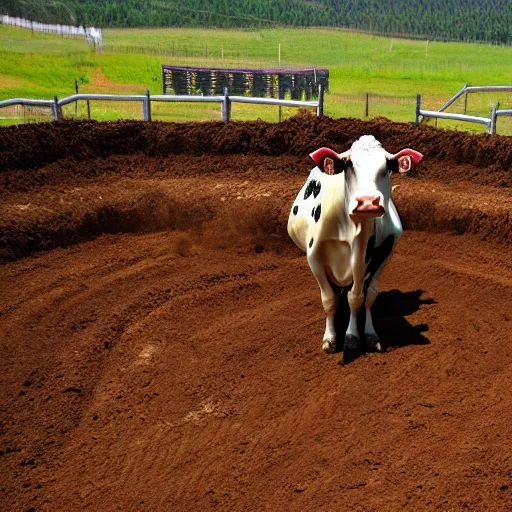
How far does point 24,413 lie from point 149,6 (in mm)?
64348

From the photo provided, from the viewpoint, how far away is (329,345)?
927 centimetres

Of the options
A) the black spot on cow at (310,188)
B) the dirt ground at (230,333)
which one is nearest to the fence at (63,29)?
the dirt ground at (230,333)

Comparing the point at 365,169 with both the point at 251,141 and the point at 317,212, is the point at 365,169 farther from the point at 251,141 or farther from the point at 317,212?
the point at 251,141

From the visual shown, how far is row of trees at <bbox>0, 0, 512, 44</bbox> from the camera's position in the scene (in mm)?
58000

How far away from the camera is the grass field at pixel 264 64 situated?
34312 mm

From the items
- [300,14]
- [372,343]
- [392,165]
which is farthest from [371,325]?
[300,14]

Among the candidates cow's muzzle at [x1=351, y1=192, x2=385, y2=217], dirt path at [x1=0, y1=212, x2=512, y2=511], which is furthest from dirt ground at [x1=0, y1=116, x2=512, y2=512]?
cow's muzzle at [x1=351, y1=192, x2=385, y2=217]

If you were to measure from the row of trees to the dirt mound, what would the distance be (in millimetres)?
37495

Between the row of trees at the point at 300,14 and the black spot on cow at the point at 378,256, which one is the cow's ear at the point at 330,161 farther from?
the row of trees at the point at 300,14

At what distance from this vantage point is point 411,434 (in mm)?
7426

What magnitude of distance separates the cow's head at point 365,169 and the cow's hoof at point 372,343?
199 centimetres

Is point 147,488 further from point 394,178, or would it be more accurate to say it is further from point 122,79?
point 122,79

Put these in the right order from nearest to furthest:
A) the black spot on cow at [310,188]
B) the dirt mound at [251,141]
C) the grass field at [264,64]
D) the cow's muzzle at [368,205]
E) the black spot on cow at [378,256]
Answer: the cow's muzzle at [368,205]
the black spot on cow at [378,256]
the black spot on cow at [310,188]
the dirt mound at [251,141]
the grass field at [264,64]

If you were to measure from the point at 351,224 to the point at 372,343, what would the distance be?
1.78 meters
